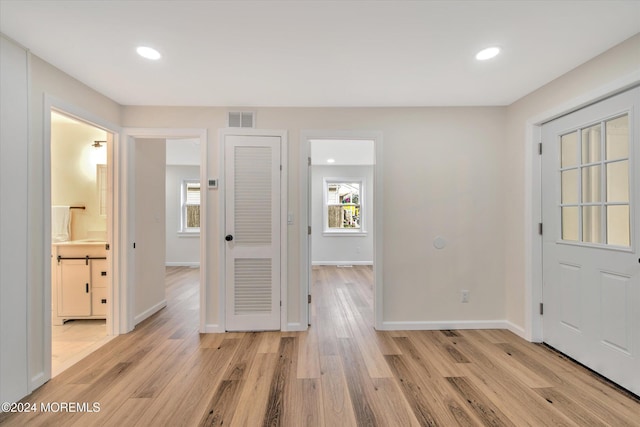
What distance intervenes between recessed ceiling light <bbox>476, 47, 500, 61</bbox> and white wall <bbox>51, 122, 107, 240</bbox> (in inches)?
167

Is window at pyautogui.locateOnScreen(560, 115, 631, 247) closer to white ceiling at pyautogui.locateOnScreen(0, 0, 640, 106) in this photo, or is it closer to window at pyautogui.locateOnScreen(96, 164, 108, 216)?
white ceiling at pyautogui.locateOnScreen(0, 0, 640, 106)

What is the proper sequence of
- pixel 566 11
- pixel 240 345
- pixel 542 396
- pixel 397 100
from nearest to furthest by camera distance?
pixel 566 11
pixel 542 396
pixel 240 345
pixel 397 100

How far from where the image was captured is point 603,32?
1752 millimetres

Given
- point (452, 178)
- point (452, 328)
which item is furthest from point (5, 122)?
point (452, 328)

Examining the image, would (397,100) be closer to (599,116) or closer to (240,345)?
(599,116)

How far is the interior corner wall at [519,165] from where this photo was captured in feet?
7.37

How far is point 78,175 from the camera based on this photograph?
3.52m

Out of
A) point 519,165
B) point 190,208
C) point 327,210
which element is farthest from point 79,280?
point 519,165

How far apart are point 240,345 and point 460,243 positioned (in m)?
2.53

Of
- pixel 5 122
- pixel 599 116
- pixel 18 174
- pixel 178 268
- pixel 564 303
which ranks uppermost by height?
pixel 599 116

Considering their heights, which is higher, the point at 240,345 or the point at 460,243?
the point at 460,243

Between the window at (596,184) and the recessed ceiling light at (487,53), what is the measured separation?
100 cm

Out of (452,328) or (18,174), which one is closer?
(18,174)

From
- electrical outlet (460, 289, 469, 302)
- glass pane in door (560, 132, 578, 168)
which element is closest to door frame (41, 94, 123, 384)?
electrical outlet (460, 289, 469, 302)
